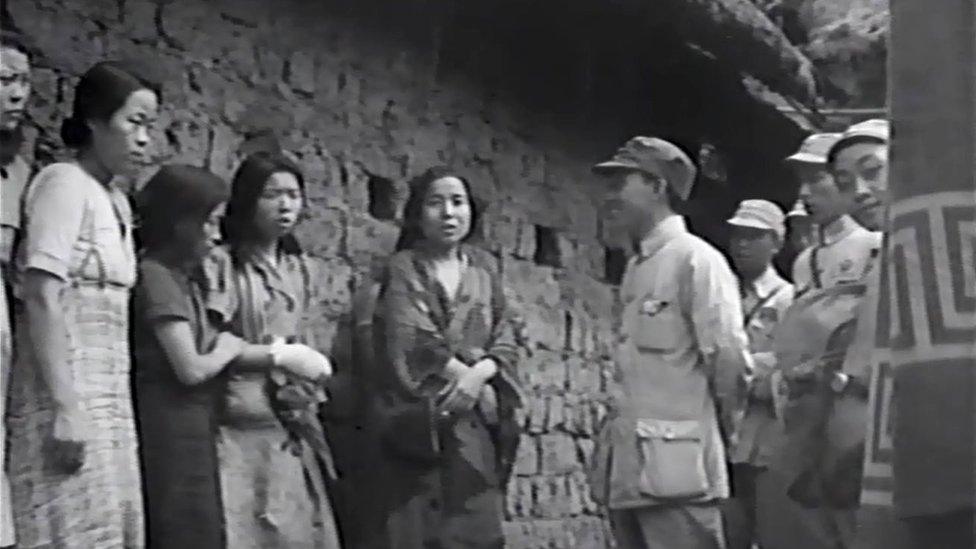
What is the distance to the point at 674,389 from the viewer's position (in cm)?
318

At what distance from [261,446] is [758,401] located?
35.0 inches

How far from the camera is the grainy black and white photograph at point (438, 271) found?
2.65 m

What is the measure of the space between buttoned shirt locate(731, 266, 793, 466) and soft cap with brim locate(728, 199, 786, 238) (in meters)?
0.13

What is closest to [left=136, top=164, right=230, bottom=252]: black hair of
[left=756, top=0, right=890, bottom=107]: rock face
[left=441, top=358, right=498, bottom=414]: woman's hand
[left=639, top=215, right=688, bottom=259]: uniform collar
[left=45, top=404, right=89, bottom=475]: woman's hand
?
[left=45, top=404, right=89, bottom=475]: woman's hand

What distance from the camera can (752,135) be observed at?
3395 mm

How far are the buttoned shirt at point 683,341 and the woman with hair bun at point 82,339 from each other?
3.15 feet

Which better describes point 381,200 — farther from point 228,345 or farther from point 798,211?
point 798,211

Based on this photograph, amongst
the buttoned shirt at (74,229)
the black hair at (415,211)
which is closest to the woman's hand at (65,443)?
the buttoned shirt at (74,229)

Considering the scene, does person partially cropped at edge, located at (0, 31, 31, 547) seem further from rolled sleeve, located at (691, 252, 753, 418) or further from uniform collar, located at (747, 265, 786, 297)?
uniform collar, located at (747, 265, 786, 297)

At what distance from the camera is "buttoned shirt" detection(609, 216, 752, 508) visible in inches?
124

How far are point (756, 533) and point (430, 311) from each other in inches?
28.1

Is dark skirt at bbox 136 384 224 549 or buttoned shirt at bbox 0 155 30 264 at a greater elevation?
buttoned shirt at bbox 0 155 30 264

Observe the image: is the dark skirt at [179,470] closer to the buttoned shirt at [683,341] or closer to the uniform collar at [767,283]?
the buttoned shirt at [683,341]

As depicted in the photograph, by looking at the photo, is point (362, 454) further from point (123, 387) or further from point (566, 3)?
point (566, 3)
